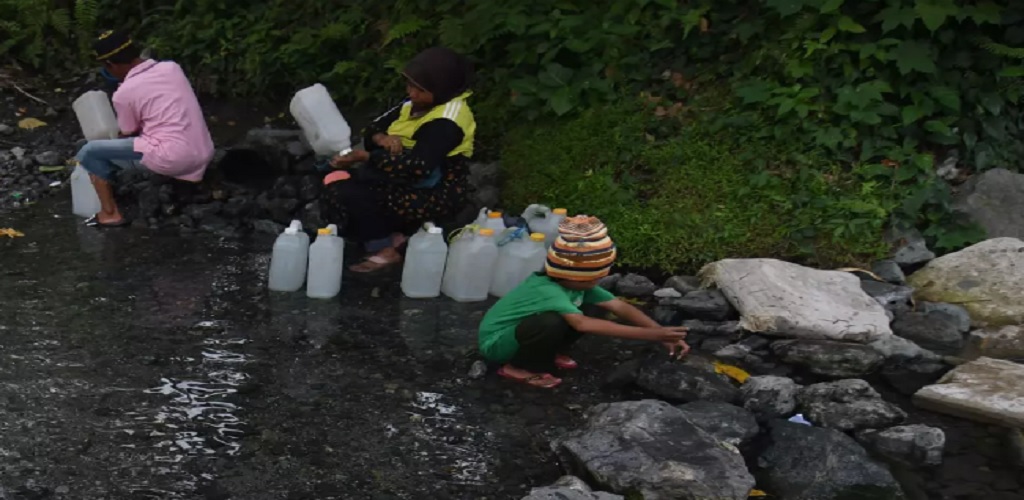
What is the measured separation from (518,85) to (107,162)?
3011 mm

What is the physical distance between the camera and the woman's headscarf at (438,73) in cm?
640

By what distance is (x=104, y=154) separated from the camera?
7.62 meters

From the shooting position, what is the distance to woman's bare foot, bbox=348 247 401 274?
686 centimetres

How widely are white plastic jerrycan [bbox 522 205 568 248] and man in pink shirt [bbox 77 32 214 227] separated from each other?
257cm

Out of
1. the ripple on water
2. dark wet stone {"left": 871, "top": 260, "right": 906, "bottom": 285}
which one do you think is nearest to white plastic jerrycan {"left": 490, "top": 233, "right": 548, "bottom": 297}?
the ripple on water

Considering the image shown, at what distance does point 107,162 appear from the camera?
771cm

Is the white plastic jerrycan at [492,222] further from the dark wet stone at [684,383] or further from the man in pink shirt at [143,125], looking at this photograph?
the man in pink shirt at [143,125]

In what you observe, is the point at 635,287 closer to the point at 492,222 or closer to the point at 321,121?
the point at 492,222

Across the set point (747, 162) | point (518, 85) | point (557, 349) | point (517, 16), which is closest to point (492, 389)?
point (557, 349)

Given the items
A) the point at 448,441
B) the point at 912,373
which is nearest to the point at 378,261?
the point at 448,441

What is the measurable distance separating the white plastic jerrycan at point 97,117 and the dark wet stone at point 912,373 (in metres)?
5.67

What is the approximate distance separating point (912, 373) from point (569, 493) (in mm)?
2415

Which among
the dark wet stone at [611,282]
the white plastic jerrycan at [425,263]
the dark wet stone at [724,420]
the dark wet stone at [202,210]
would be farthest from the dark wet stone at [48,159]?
the dark wet stone at [724,420]

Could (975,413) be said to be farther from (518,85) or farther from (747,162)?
(518,85)
